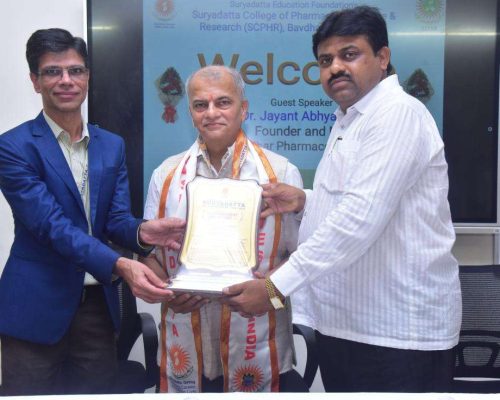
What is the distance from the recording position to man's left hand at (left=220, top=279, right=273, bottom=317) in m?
1.78

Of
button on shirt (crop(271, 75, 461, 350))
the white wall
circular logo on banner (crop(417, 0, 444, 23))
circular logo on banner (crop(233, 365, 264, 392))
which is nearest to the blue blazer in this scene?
circular logo on banner (crop(233, 365, 264, 392))

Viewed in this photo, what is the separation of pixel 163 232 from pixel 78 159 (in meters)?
0.41

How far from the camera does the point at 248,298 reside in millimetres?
1789

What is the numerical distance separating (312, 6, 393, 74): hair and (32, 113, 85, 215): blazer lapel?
0.96 metres

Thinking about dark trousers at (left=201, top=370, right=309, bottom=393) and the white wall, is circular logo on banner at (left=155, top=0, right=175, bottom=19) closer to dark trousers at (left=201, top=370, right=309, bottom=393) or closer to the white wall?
the white wall

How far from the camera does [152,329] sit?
2.35 meters

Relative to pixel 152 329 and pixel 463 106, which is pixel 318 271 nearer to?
pixel 152 329

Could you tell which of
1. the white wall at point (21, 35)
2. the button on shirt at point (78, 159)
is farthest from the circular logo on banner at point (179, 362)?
the white wall at point (21, 35)

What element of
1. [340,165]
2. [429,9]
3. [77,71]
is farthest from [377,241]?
[429,9]

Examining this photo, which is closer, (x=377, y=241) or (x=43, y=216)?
(x=377, y=241)

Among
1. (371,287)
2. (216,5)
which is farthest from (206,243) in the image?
(216,5)

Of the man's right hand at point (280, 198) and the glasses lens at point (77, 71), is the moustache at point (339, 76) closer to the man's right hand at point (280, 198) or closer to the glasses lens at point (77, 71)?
the man's right hand at point (280, 198)

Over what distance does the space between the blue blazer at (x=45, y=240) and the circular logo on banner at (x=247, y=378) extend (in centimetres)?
55

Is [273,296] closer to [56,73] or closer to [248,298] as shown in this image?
[248,298]
